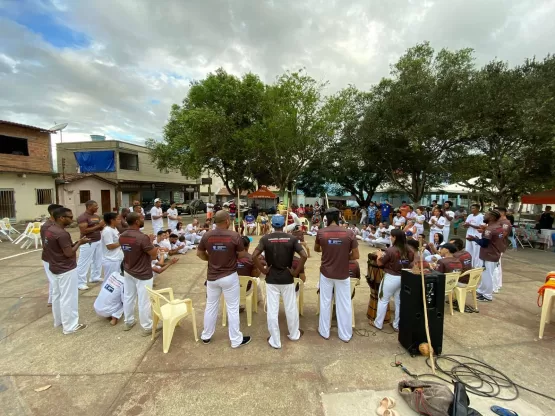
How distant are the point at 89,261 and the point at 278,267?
4870 millimetres

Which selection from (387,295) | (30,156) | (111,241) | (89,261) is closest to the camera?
(387,295)

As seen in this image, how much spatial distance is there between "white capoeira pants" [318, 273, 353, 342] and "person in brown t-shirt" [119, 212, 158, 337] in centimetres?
249

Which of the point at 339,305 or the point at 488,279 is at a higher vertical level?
Answer: the point at 339,305

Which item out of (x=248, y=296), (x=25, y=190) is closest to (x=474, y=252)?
(x=248, y=296)

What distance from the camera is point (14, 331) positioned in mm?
4023

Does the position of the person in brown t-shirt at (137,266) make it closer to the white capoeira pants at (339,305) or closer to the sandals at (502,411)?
the white capoeira pants at (339,305)

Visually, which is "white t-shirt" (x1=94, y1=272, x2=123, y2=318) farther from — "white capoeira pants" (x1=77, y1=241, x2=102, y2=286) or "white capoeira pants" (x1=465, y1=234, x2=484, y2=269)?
"white capoeira pants" (x1=465, y1=234, x2=484, y2=269)

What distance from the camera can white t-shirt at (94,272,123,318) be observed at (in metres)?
4.17

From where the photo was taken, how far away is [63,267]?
12.4 ft

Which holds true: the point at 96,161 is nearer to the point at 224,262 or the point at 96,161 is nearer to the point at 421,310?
the point at 224,262

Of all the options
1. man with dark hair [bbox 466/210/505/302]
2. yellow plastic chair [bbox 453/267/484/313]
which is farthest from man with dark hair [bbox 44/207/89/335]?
man with dark hair [bbox 466/210/505/302]

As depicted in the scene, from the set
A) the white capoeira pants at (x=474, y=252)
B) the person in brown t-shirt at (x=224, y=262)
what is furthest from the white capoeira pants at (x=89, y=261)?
the white capoeira pants at (x=474, y=252)

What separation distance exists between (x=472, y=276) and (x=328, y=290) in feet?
9.78

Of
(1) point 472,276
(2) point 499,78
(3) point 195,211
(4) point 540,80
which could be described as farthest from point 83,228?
(3) point 195,211
